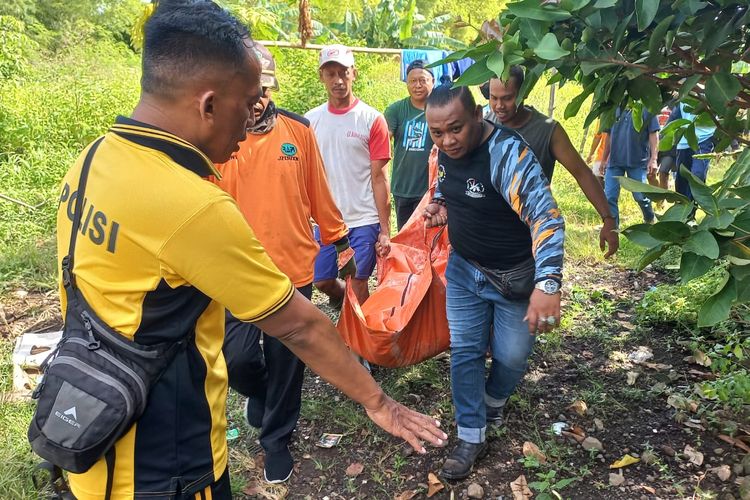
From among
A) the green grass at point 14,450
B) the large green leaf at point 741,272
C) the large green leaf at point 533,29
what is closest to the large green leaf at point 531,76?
the large green leaf at point 533,29

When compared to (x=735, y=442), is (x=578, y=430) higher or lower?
lower

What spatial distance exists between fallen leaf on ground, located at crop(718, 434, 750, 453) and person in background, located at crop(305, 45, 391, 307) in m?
2.16

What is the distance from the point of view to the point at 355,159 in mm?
3900

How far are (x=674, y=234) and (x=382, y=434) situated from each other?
1992 millimetres

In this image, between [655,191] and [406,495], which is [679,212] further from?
[406,495]

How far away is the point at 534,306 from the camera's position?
2193mm

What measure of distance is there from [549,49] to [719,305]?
0.88 metres

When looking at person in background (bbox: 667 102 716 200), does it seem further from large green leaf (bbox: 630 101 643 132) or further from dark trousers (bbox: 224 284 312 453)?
dark trousers (bbox: 224 284 312 453)

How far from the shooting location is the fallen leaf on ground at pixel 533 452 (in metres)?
2.73

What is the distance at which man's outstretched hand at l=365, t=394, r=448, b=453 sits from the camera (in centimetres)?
152

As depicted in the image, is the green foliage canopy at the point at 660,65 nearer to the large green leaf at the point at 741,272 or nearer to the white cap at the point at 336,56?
the large green leaf at the point at 741,272

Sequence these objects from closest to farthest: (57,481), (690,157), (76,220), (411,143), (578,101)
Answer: (76,220) → (57,481) → (578,101) → (411,143) → (690,157)

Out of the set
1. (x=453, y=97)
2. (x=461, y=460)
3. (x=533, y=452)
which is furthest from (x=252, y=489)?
(x=453, y=97)

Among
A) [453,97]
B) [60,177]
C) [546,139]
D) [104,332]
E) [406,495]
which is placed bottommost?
[60,177]
